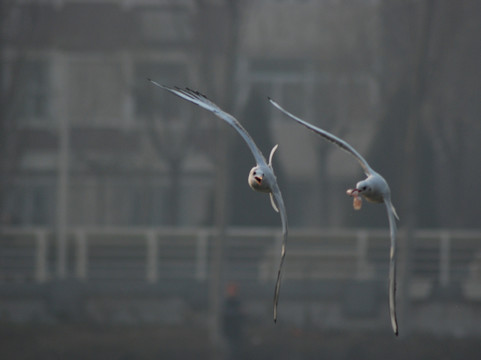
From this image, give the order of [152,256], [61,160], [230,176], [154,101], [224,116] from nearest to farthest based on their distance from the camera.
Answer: [224,116]
[230,176]
[152,256]
[61,160]
[154,101]

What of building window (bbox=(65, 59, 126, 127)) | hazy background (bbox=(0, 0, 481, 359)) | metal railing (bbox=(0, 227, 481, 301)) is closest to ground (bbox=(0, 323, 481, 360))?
hazy background (bbox=(0, 0, 481, 359))

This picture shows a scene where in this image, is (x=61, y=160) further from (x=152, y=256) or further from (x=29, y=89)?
(x=152, y=256)

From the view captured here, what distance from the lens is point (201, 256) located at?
27.1 ft

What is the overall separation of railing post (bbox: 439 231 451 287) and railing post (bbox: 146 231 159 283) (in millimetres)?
2158

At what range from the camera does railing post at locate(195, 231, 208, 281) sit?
8.21 metres

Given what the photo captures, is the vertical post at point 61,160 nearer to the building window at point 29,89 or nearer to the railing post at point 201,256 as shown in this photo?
the building window at point 29,89

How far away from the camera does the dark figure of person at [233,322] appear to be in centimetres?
770

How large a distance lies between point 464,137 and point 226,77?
2040 mm

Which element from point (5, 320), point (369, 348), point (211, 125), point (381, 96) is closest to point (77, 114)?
point (211, 125)

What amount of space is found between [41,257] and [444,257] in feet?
10.0

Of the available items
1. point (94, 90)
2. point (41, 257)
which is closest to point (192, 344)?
point (41, 257)

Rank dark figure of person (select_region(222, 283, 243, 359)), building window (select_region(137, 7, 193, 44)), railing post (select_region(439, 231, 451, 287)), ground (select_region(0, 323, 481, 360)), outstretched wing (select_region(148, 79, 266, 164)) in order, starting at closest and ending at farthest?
outstretched wing (select_region(148, 79, 266, 164)), ground (select_region(0, 323, 481, 360)), dark figure of person (select_region(222, 283, 243, 359)), railing post (select_region(439, 231, 451, 287)), building window (select_region(137, 7, 193, 44))

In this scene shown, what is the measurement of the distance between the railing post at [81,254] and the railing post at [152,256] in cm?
48

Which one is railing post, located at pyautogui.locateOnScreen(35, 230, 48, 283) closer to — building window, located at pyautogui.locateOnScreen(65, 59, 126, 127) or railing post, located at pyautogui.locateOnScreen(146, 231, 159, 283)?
railing post, located at pyautogui.locateOnScreen(146, 231, 159, 283)
